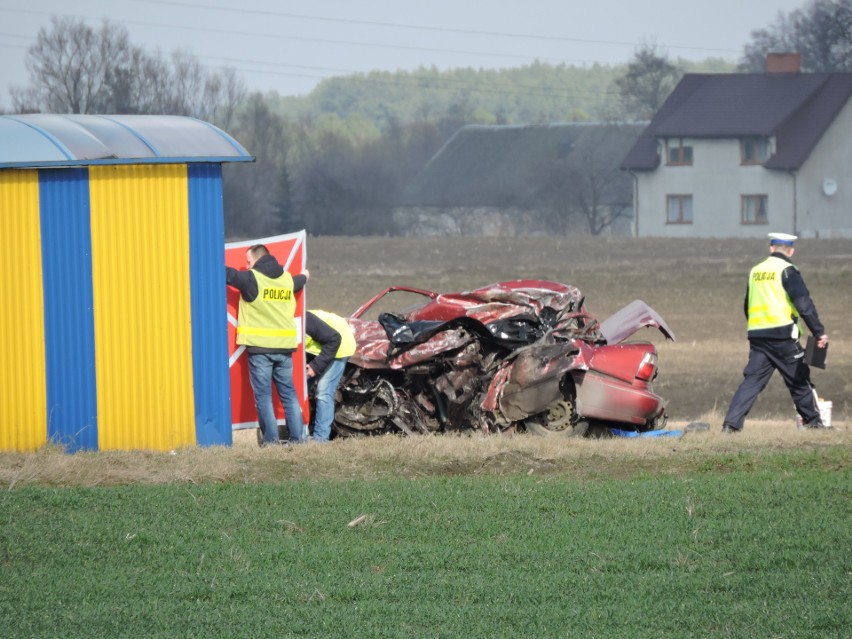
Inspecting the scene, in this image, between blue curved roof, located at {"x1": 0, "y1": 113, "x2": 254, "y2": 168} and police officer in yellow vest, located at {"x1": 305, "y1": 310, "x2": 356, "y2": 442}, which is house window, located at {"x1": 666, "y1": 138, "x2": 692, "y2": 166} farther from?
blue curved roof, located at {"x1": 0, "y1": 113, "x2": 254, "y2": 168}

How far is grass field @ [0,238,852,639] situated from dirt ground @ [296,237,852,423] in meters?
4.98

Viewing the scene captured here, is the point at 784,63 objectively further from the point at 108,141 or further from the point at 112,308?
the point at 112,308

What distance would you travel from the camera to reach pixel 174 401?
1035 centimetres

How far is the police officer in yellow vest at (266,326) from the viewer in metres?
10.9

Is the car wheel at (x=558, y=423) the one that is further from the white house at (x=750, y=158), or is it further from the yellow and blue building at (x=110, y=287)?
the white house at (x=750, y=158)

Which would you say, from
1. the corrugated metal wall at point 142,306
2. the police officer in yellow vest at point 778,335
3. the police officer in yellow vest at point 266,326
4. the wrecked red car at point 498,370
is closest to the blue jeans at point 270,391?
the police officer in yellow vest at point 266,326

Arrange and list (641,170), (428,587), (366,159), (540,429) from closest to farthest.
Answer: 1. (428,587)
2. (540,429)
3. (641,170)
4. (366,159)

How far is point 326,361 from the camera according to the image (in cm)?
1143

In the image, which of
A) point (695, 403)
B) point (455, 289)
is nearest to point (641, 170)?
point (455, 289)

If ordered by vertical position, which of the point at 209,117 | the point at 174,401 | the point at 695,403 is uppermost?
the point at 209,117

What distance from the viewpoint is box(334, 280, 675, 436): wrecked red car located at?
11359 mm

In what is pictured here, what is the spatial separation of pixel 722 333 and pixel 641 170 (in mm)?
42365

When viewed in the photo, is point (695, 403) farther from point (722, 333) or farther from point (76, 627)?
point (76, 627)

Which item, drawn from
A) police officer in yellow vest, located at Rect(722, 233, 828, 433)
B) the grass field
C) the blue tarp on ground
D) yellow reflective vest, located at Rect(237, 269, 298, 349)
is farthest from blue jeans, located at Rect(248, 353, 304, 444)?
police officer in yellow vest, located at Rect(722, 233, 828, 433)
